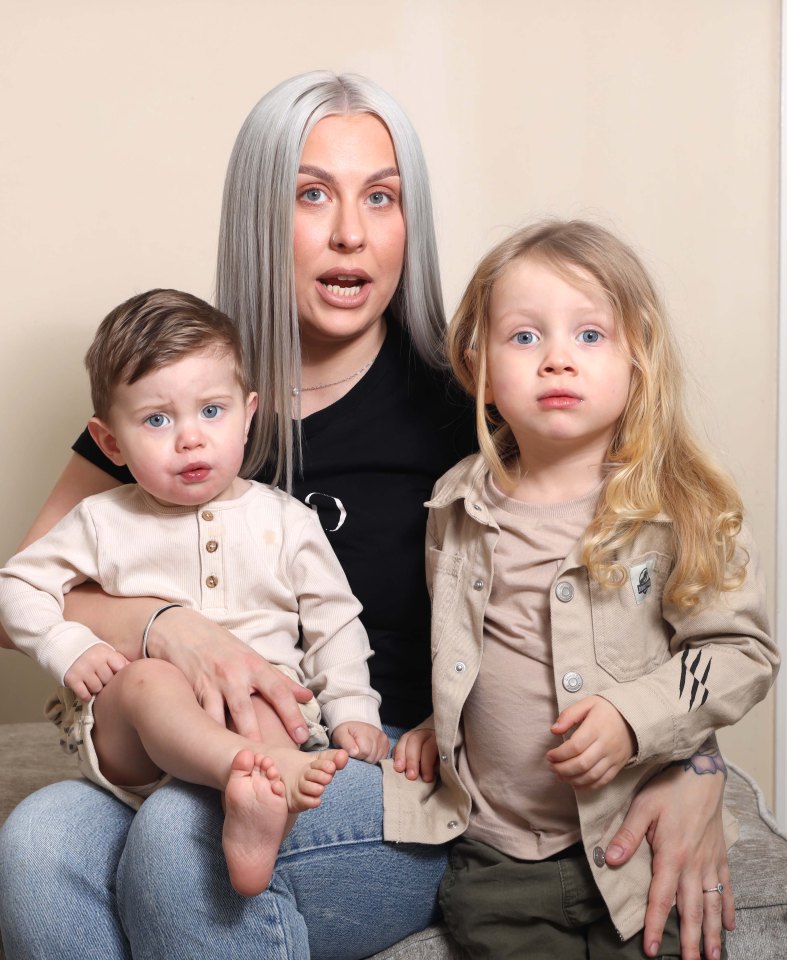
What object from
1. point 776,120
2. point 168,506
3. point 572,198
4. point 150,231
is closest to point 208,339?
point 168,506

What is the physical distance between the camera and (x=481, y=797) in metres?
1.47

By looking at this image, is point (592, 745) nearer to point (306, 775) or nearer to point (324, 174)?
point (306, 775)

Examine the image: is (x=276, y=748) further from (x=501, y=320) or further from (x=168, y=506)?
(x=501, y=320)

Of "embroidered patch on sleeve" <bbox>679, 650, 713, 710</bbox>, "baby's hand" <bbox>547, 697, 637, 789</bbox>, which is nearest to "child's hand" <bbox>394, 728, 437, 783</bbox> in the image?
"baby's hand" <bbox>547, 697, 637, 789</bbox>

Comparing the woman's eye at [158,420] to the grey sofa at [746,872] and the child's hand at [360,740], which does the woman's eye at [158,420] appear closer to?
the child's hand at [360,740]

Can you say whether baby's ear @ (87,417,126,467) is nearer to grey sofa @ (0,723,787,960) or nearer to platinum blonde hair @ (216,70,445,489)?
platinum blonde hair @ (216,70,445,489)

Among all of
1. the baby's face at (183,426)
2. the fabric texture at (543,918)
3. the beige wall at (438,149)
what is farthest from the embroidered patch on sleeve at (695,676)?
the beige wall at (438,149)

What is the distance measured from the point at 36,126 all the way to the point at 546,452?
1567 millimetres

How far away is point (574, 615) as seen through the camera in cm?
141

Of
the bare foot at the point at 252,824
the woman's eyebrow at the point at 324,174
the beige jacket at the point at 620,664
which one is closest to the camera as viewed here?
the bare foot at the point at 252,824

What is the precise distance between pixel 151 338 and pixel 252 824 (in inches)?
25.9

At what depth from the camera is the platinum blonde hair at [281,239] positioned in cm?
172

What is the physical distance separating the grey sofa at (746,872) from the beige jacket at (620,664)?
8 centimetres

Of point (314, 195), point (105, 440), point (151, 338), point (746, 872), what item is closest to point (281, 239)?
point (314, 195)
